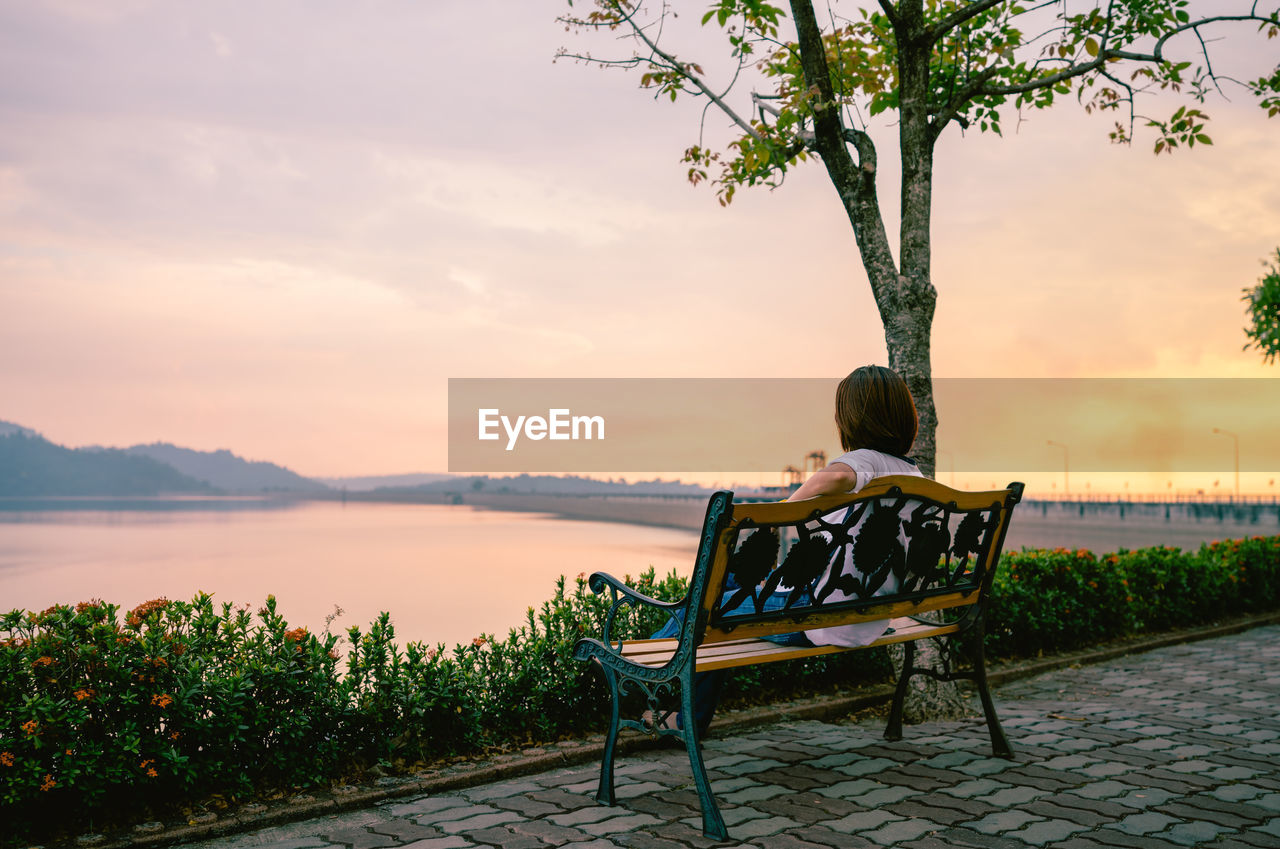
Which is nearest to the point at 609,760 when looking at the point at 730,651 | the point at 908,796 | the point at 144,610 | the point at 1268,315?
the point at 730,651

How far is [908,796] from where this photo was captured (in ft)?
13.3

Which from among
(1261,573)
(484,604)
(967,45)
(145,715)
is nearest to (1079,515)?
(484,604)

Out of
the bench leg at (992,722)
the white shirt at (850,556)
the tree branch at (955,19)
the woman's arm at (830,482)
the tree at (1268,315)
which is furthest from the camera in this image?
the tree at (1268,315)

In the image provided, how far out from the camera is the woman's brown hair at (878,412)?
423cm

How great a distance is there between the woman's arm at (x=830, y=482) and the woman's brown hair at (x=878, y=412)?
0.33m

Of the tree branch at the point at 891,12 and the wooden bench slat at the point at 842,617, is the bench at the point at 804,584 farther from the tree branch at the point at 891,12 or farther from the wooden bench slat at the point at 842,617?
the tree branch at the point at 891,12

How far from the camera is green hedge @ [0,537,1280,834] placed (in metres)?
3.55

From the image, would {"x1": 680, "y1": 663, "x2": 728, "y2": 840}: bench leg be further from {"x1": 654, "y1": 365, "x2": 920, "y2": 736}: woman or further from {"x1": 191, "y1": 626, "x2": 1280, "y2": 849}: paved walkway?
{"x1": 654, "y1": 365, "x2": 920, "y2": 736}: woman

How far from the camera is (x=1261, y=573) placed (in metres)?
11.0

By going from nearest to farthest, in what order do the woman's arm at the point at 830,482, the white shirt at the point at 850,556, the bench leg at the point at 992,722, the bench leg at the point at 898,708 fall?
the woman's arm at the point at 830,482
the white shirt at the point at 850,556
the bench leg at the point at 992,722
the bench leg at the point at 898,708

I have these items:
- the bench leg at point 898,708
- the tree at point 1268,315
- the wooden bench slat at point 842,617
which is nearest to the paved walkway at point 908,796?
the bench leg at point 898,708

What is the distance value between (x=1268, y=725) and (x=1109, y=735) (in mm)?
1164

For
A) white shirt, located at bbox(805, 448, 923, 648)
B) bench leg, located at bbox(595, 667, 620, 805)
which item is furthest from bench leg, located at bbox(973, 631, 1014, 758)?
bench leg, located at bbox(595, 667, 620, 805)

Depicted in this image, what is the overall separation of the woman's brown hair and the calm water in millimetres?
9749
